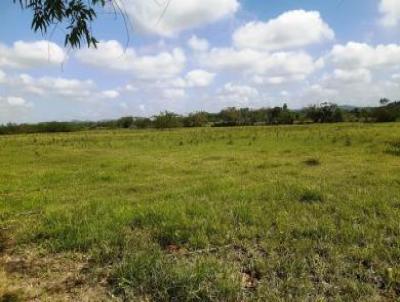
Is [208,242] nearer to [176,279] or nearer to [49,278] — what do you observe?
[176,279]

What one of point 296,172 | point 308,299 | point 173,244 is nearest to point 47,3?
point 173,244

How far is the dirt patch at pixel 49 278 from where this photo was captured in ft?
14.9

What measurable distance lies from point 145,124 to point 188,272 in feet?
278

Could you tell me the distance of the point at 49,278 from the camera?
5023 millimetres

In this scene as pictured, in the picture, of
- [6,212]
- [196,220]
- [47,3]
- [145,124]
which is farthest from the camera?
[145,124]

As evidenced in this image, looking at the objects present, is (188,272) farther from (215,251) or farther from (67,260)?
(67,260)

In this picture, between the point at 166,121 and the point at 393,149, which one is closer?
the point at 393,149

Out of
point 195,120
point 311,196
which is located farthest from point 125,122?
point 311,196

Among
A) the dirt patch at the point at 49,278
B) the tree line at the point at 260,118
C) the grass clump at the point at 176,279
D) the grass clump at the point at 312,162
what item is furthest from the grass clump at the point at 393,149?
the tree line at the point at 260,118

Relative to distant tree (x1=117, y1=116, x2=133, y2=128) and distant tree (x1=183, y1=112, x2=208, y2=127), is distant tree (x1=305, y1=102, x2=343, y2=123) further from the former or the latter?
distant tree (x1=117, y1=116, x2=133, y2=128)

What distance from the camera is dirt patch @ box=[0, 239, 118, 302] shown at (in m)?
4.54

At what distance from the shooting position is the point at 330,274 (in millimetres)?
4746

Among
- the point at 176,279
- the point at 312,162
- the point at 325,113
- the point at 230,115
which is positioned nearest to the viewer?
the point at 176,279

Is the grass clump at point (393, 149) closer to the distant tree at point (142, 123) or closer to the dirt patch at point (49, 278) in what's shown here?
the dirt patch at point (49, 278)
